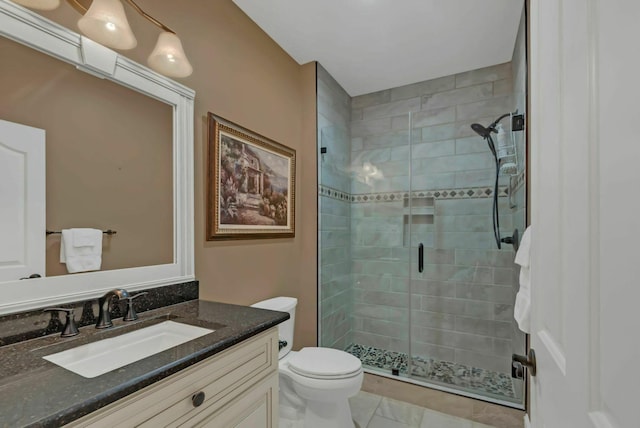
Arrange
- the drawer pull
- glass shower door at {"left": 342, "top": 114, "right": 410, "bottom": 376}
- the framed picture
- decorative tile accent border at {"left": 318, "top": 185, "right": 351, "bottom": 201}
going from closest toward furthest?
1. the drawer pull
2. the framed picture
3. decorative tile accent border at {"left": 318, "top": 185, "right": 351, "bottom": 201}
4. glass shower door at {"left": 342, "top": 114, "right": 410, "bottom": 376}

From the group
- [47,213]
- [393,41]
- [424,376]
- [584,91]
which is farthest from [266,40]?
[424,376]

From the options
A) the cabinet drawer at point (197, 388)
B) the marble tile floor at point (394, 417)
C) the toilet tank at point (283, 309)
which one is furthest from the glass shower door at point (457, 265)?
the cabinet drawer at point (197, 388)

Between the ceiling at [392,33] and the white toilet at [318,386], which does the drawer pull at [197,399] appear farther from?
the ceiling at [392,33]

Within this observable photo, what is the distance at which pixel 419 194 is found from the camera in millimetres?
2781

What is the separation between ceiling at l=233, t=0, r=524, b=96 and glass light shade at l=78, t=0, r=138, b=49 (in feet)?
3.07

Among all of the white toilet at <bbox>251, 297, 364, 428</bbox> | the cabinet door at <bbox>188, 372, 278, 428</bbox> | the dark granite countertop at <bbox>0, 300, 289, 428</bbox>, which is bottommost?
the white toilet at <bbox>251, 297, 364, 428</bbox>

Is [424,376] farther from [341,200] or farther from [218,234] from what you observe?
[218,234]

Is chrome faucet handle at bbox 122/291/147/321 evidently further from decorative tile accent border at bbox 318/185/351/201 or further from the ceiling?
the ceiling

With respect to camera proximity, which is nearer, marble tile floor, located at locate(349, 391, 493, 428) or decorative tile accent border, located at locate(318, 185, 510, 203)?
marble tile floor, located at locate(349, 391, 493, 428)

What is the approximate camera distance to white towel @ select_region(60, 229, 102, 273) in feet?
3.81

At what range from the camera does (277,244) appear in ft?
Answer: 7.70

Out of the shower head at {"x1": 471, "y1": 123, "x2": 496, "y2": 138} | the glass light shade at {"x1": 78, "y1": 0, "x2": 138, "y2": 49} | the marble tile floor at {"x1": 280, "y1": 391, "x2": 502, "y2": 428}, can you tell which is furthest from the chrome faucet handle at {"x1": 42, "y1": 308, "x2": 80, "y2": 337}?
the shower head at {"x1": 471, "y1": 123, "x2": 496, "y2": 138}

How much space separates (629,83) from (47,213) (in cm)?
157

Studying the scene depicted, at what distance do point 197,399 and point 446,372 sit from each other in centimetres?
233
